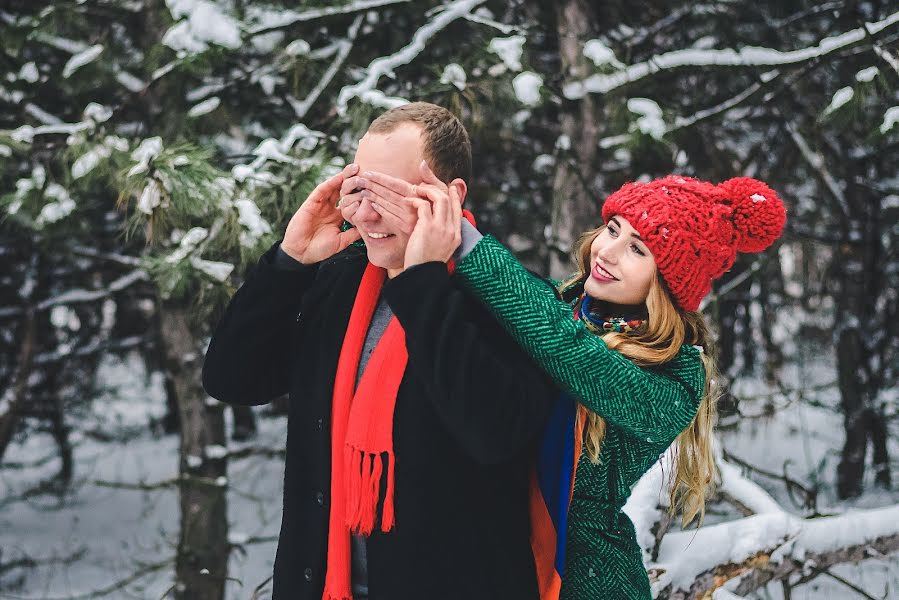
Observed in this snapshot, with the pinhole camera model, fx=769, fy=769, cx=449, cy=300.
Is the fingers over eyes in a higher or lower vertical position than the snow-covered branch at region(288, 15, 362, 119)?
lower

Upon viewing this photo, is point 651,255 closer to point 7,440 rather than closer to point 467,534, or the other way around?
point 467,534

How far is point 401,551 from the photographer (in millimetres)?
1408

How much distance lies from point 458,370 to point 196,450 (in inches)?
163

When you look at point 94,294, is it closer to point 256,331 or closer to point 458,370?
point 256,331

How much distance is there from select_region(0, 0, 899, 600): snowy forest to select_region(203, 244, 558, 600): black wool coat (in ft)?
2.59

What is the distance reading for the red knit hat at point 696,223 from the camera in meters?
1.56

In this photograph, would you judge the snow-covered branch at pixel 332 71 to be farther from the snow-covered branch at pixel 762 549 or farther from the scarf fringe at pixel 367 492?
the scarf fringe at pixel 367 492

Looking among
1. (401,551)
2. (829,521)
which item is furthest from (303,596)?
(829,521)

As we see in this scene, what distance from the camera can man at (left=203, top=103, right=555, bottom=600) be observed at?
1.31 metres

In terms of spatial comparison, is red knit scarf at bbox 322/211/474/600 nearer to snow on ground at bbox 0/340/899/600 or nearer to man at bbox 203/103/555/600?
man at bbox 203/103/555/600

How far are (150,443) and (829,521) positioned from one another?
926 centimetres

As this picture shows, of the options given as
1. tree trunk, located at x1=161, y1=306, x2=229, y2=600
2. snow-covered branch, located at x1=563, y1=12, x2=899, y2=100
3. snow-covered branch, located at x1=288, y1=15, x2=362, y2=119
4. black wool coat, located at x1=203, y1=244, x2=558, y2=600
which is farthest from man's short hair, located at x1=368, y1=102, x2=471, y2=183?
tree trunk, located at x1=161, y1=306, x2=229, y2=600

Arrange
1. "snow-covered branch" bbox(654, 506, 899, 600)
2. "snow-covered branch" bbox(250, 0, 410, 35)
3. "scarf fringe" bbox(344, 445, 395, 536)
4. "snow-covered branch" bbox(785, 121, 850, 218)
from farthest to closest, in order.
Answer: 1. "snow-covered branch" bbox(785, 121, 850, 218)
2. "snow-covered branch" bbox(250, 0, 410, 35)
3. "snow-covered branch" bbox(654, 506, 899, 600)
4. "scarf fringe" bbox(344, 445, 395, 536)

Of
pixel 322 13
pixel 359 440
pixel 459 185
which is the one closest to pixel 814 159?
pixel 322 13
